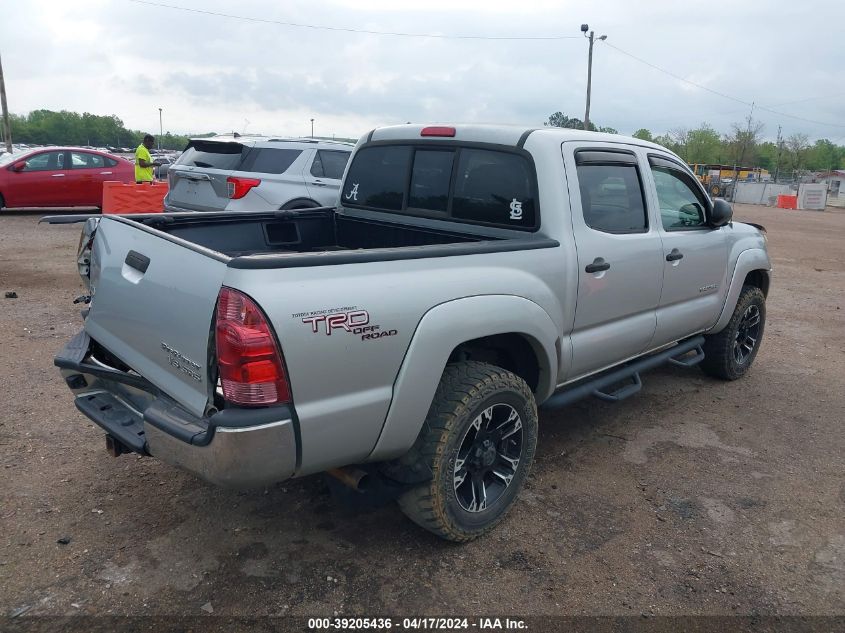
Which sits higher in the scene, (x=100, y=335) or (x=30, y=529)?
(x=100, y=335)

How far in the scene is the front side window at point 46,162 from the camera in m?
14.3

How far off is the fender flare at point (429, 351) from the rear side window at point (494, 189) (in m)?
0.73

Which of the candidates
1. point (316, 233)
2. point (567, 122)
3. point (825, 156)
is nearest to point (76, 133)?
point (567, 122)

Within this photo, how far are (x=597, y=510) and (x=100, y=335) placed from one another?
2.66m

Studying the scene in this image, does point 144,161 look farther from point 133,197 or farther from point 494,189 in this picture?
point 494,189

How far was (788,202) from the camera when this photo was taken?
37.5 metres

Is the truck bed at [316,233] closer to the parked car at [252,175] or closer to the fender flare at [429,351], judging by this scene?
the fender flare at [429,351]

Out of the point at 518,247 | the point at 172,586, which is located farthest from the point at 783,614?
the point at 172,586

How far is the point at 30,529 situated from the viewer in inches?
130

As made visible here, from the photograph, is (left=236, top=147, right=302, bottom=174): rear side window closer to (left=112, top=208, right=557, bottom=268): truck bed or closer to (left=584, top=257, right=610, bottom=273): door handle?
(left=112, top=208, right=557, bottom=268): truck bed

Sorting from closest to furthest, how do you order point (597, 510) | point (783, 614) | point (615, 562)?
point (783, 614), point (615, 562), point (597, 510)

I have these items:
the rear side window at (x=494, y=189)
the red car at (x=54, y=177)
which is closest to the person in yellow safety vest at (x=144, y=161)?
the red car at (x=54, y=177)

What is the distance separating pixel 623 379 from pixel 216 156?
22.7 ft

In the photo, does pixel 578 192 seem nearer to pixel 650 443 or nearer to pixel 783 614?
pixel 650 443
